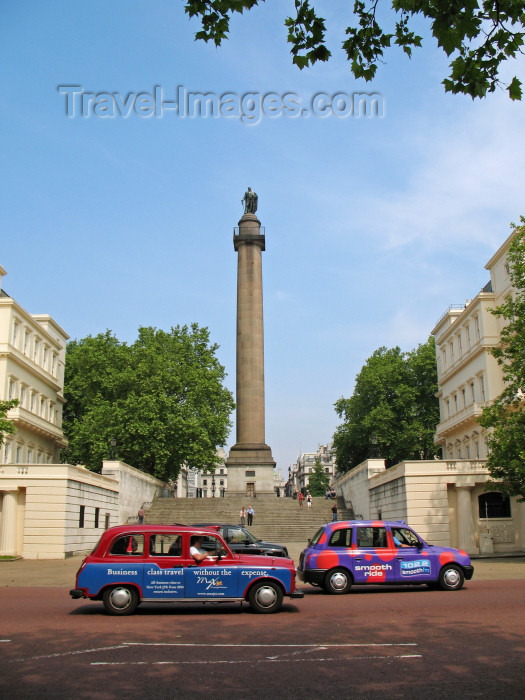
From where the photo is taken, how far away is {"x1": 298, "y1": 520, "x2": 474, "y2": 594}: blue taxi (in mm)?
17703

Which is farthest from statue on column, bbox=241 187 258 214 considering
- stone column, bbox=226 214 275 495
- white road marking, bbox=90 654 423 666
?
white road marking, bbox=90 654 423 666

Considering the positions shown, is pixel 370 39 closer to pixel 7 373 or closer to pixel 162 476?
pixel 7 373

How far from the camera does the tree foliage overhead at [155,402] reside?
51.1m

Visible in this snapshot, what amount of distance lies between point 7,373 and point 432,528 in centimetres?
3018

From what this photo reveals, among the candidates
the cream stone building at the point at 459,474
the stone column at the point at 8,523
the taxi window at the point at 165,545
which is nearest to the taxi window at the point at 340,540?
the taxi window at the point at 165,545

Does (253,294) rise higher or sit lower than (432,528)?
higher

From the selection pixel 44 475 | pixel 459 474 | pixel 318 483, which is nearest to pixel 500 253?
pixel 459 474

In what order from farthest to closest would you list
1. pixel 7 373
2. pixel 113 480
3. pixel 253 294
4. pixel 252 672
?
pixel 253 294 → pixel 7 373 → pixel 113 480 → pixel 252 672

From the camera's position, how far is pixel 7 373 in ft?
158

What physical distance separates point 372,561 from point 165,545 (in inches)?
248

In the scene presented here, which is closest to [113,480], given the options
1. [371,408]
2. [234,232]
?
[234,232]

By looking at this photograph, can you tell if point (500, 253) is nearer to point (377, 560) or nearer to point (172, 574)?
point (377, 560)

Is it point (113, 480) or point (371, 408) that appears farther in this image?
point (371, 408)

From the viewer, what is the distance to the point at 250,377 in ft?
173
